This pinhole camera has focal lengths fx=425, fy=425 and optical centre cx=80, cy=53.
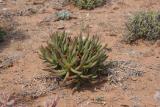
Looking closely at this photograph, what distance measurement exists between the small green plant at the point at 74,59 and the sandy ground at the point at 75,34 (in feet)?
0.61

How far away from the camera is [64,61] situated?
5.40m

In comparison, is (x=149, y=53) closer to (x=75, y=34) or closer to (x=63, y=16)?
(x=75, y=34)

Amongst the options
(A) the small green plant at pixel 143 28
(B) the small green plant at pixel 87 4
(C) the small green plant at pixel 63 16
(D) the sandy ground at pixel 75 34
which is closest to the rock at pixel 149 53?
(D) the sandy ground at pixel 75 34

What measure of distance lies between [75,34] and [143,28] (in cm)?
112

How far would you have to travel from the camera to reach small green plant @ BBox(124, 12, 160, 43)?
6.80 metres

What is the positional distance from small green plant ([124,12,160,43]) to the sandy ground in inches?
4.6

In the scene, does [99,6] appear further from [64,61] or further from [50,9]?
[64,61]

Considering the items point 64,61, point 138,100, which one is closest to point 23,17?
point 64,61

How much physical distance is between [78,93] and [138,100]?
0.77 metres

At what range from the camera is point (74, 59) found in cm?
534

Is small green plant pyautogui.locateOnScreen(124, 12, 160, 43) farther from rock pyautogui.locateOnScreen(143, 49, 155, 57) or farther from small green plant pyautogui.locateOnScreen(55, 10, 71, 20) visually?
small green plant pyautogui.locateOnScreen(55, 10, 71, 20)

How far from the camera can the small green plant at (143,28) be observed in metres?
6.80

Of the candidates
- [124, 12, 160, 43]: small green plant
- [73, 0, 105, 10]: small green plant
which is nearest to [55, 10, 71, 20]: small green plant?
[73, 0, 105, 10]: small green plant

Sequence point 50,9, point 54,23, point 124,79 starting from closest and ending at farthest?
point 124,79 < point 54,23 < point 50,9
